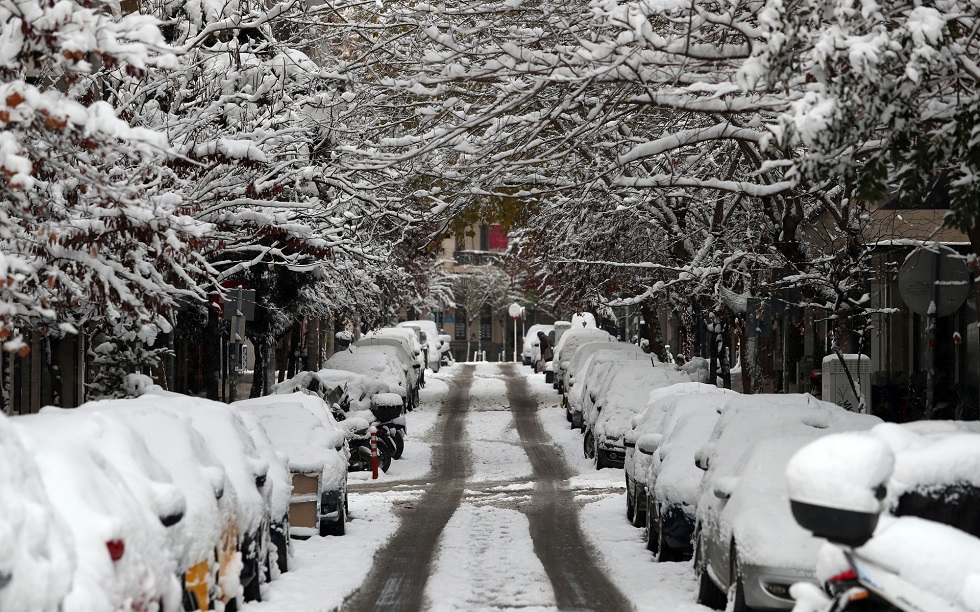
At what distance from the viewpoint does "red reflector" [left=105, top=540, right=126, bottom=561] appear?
6488 millimetres

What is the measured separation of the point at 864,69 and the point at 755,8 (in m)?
3.53


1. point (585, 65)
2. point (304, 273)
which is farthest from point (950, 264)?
point (304, 273)

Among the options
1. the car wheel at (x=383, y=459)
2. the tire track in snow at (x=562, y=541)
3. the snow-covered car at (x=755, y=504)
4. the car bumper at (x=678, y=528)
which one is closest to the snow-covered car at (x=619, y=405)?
the tire track in snow at (x=562, y=541)

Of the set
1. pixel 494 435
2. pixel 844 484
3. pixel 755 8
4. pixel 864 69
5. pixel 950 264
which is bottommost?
pixel 494 435

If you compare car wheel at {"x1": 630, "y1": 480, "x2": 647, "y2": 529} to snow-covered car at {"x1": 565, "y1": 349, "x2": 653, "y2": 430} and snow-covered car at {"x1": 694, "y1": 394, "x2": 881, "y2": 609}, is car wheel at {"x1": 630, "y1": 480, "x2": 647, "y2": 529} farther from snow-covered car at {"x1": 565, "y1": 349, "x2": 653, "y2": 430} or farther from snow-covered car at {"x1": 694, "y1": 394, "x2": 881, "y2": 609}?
snow-covered car at {"x1": 565, "y1": 349, "x2": 653, "y2": 430}

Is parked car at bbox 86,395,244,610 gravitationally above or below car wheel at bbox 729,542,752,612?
above

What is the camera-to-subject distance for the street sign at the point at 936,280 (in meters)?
14.3

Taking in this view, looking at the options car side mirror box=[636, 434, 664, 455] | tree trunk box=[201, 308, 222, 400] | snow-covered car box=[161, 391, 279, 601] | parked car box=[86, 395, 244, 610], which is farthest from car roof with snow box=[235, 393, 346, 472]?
tree trunk box=[201, 308, 222, 400]

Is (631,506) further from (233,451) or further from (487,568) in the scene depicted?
(233,451)

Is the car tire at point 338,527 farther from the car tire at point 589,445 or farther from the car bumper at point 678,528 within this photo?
the car tire at point 589,445

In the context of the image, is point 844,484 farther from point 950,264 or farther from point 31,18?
point 950,264

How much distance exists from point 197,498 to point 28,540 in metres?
3.56

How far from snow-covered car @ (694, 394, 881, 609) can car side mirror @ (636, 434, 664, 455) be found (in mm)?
1787

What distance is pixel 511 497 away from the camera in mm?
20422
